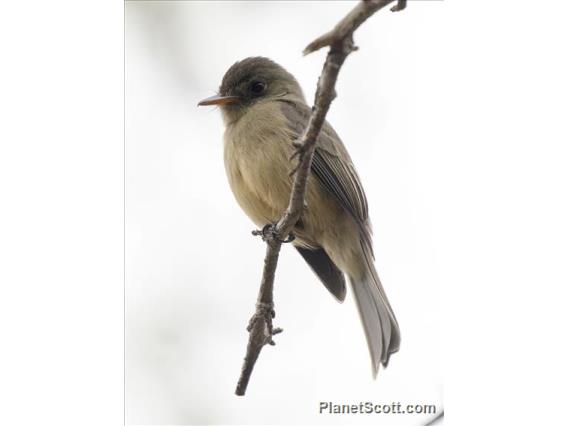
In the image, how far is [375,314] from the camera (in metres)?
4.38

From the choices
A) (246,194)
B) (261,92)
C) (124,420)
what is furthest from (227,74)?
(124,420)

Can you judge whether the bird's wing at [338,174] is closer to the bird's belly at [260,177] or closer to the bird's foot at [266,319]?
the bird's belly at [260,177]

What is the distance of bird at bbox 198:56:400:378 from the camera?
4262 mm

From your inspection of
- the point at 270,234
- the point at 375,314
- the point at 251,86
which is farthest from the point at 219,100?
the point at 375,314

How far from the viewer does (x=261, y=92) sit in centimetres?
491

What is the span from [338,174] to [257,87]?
0.96 m

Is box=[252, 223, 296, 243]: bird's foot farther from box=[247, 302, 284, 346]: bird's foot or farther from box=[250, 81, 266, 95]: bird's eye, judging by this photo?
box=[250, 81, 266, 95]: bird's eye

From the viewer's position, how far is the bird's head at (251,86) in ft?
15.7

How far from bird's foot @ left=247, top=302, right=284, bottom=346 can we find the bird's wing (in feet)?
2.67

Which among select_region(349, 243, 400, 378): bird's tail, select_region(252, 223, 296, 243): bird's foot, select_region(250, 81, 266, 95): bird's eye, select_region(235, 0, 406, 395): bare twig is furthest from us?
select_region(250, 81, 266, 95): bird's eye

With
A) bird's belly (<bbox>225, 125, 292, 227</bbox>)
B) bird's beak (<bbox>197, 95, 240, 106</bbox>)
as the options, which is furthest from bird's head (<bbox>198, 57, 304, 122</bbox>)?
bird's belly (<bbox>225, 125, 292, 227</bbox>)

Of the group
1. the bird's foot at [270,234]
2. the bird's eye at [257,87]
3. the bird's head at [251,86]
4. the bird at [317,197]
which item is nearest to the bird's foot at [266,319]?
the bird's foot at [270,234]

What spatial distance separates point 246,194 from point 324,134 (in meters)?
0.57

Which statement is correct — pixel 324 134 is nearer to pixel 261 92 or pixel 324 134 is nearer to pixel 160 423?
pixel 261 92
